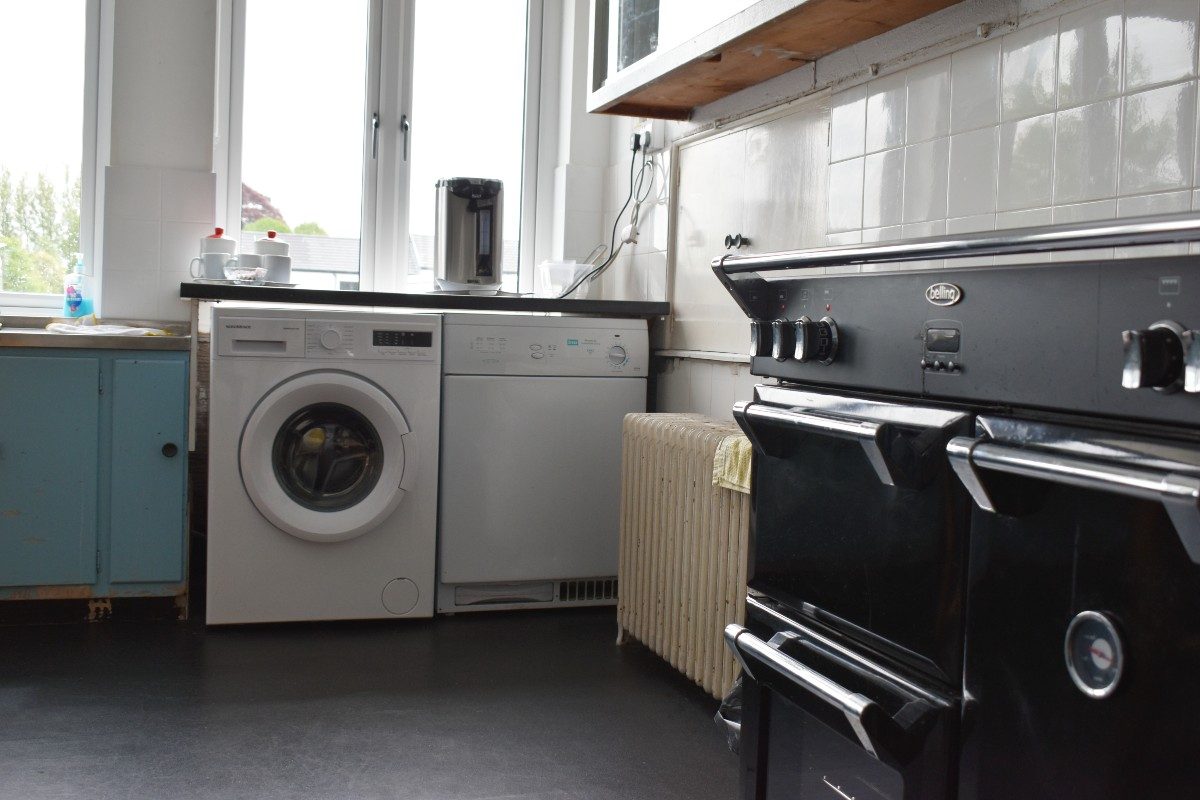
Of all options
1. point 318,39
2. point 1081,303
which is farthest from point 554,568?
point 1081,303

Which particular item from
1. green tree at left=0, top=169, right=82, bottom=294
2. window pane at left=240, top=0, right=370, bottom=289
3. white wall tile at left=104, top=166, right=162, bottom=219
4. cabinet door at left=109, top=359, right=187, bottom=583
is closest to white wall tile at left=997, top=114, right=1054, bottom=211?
cabinet door at left=109, top=359, right=187, bottom=583

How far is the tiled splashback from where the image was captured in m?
1.57

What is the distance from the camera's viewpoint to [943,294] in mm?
1227

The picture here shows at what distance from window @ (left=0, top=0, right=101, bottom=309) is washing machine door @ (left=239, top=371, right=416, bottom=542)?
4.05 ft

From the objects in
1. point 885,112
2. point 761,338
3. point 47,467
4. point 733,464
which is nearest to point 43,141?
point 47,467

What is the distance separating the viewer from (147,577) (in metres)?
3.08

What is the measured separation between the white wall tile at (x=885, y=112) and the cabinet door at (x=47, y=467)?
214 cm

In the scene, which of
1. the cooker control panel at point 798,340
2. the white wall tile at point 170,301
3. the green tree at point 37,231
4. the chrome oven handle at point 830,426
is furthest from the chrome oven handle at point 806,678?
the green tree at point 37,231

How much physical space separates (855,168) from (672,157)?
111 cm

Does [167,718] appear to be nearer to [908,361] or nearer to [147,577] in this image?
[147,577]

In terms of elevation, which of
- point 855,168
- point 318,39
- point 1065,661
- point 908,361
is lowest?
point 1065,661

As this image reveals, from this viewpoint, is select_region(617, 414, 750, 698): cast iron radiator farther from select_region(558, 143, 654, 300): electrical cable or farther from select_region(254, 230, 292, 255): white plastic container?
select_region(254, 230, 292, 255): white plastic container

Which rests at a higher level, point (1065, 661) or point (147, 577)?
point (1065, 661)

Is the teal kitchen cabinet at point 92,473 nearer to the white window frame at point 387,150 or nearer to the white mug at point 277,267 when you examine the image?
the white mug at point 277,267
